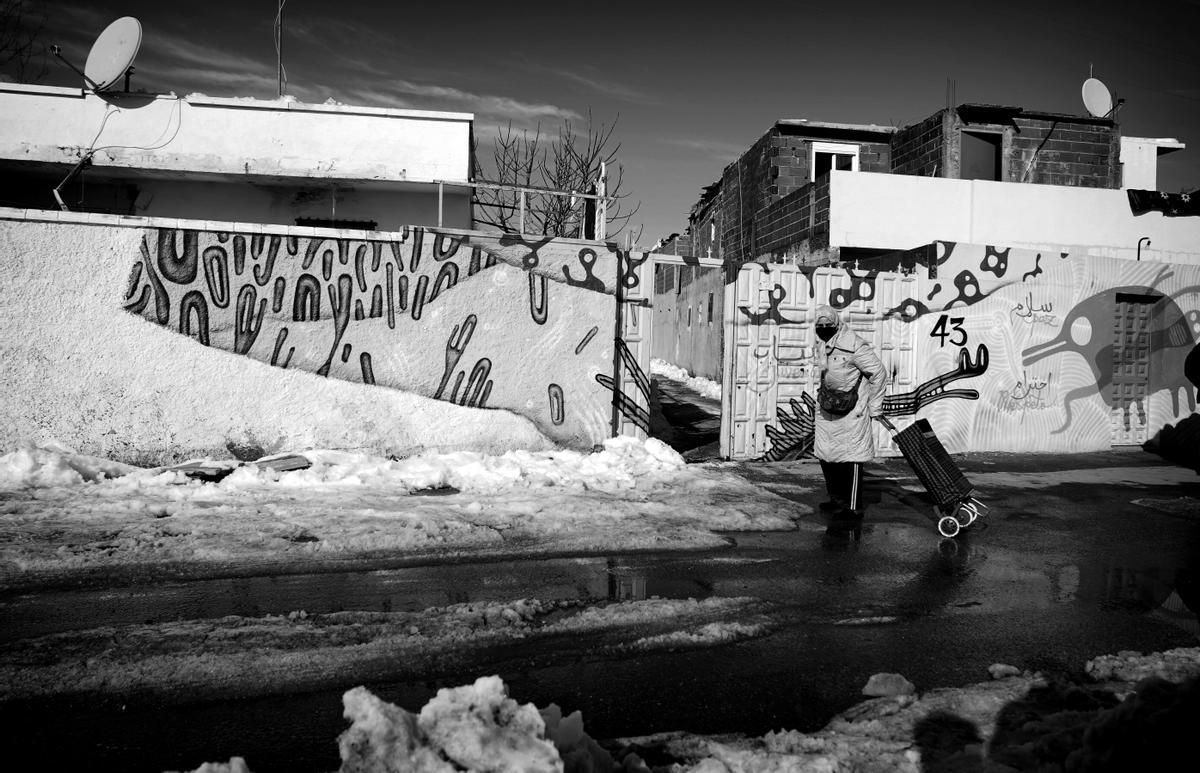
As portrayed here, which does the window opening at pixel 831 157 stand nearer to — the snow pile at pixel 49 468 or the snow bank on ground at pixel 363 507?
the snow bank on ground at pixel 363 507

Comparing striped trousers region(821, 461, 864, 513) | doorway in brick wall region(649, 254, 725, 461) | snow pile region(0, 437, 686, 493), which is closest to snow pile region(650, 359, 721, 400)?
doorway in brick wall region(649, 254, 725, 461)

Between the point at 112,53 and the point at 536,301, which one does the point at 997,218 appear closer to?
the point at 536,301

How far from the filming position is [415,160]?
15.4 metres

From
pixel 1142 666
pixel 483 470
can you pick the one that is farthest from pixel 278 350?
pixel 1142 666

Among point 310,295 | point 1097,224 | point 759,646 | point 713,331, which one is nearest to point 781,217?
point 713,331

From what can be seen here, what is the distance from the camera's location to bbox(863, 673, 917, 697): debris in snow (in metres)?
3.61

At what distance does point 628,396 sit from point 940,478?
417 centimetres

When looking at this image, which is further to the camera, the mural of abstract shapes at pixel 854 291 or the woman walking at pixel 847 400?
the mural of abstract shapes at pixel 854 291

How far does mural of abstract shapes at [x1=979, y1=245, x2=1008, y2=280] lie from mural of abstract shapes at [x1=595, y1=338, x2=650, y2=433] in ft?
17.5

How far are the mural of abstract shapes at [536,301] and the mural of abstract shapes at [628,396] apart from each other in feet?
3.28

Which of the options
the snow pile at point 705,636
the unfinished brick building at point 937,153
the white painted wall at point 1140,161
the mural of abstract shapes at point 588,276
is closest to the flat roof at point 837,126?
the unfinished brick building at point 937,153

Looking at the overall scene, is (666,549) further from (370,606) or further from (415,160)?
(415,160)

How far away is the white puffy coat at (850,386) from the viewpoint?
710cm

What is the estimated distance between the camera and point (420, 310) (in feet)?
31.0
